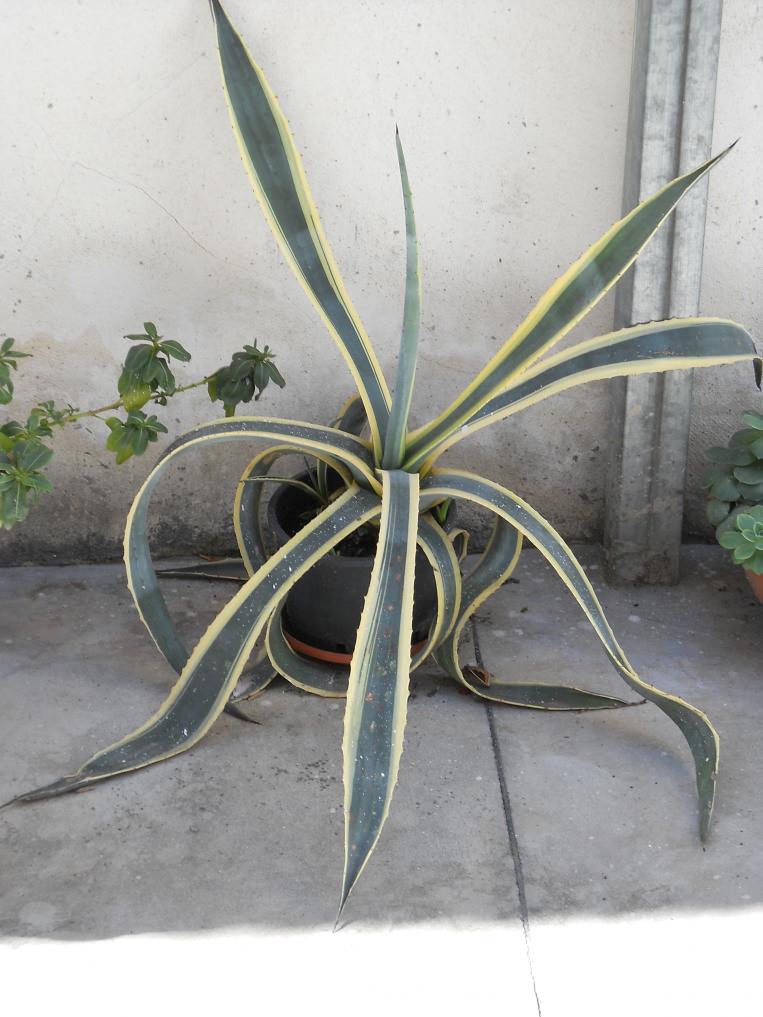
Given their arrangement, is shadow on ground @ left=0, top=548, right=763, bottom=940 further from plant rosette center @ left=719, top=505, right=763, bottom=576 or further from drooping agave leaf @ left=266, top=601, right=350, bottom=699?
plant rosette center @ left=719, top=505, right=763, bottom=576

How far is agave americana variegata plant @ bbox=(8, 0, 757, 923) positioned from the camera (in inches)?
66.4

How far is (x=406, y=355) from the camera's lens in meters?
1.73

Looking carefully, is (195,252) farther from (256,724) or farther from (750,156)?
(750,156)

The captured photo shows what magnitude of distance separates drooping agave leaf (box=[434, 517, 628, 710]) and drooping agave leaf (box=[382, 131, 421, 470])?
212mm

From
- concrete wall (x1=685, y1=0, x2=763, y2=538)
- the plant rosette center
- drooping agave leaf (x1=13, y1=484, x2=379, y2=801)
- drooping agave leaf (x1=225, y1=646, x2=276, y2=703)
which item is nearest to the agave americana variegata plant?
drooping agave leaf (x1=13, y1=484, x2=379, y2=801)

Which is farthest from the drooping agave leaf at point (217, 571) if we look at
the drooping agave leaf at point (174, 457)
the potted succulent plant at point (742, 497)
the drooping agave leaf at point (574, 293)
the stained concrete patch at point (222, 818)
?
the potted succulent plant at point (742, 497)

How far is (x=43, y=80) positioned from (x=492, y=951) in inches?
65.8

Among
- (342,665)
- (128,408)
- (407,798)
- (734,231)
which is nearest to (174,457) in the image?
(128,408)

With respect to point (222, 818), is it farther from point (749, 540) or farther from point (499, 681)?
point (749, 540)

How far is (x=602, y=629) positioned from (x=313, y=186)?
3.36 feet

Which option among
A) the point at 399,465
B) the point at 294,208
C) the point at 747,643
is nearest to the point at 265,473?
the point at 399,465

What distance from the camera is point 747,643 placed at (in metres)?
2.13

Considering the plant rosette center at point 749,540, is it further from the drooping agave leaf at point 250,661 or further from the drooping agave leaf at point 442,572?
the drooping agave leaf at point 250,661

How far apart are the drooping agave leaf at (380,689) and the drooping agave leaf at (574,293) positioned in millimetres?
219
